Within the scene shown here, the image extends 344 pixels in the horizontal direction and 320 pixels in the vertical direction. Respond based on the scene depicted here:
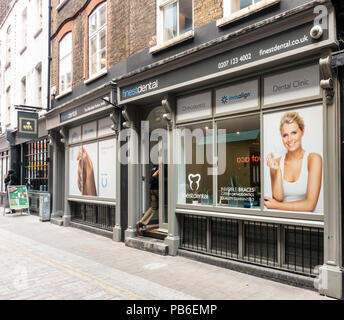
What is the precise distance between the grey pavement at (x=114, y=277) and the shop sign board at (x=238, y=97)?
298cm

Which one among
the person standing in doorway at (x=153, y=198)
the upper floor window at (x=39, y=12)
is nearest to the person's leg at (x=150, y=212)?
the person standing in doorway at (x=153, y=198)

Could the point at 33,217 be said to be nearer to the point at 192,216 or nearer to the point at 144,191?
the point at 144,191

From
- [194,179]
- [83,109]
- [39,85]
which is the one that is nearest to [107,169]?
[83,109]

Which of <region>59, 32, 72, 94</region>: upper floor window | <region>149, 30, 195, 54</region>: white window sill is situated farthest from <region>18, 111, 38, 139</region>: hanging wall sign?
<region>149, 30, 195, 54</region>: white window sill

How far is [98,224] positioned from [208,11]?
678cm

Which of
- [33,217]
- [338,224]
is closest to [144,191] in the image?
[338,224]

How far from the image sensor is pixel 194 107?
23.1 feet

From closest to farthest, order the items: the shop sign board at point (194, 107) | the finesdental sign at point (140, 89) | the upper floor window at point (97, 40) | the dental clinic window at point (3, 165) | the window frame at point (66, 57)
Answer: the shop sign board at point (194, 107), the finesdental sign at point (140, 89), the upper floor window at point (97, 40), the window frame at point (66, 57), the dental clinic window at point (3, 165)

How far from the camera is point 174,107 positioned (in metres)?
7.42

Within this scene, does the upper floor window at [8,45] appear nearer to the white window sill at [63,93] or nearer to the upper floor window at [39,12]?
the upper floor window at [39,12]

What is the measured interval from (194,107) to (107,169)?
380 centimetres

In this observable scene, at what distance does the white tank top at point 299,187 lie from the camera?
17.0 feet

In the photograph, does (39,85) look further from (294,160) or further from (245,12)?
(294,160)

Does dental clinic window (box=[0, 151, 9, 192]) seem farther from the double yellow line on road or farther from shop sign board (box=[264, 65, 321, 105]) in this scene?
shop sign board (box=[264, 65, 321, 105])
